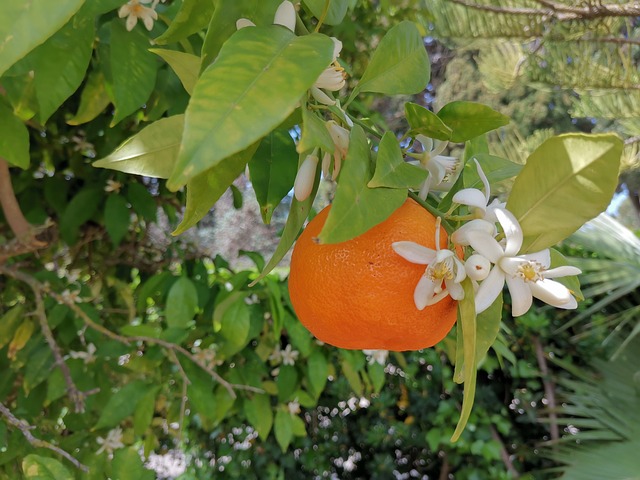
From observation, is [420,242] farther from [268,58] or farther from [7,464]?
[7,464]

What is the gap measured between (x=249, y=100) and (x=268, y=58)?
0.03m

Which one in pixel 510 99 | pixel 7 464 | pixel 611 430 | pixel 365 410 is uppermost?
pixel 7 464

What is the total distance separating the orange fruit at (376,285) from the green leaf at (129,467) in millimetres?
291

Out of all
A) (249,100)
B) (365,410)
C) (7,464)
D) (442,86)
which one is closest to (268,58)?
(249,100)

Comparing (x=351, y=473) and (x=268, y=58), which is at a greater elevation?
(x=268, y=58)

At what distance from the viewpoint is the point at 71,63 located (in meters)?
0.39

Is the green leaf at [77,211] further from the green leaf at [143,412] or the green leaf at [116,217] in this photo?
the green leaf at [143,412]

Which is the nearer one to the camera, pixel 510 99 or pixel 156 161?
pixel 156 161

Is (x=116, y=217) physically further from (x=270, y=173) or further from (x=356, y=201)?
(x=356, y=201)

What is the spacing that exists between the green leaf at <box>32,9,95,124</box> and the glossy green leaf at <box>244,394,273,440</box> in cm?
62

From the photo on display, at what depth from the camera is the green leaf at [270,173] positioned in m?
0.31

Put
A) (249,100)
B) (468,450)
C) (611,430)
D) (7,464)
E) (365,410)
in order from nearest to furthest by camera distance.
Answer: (249,100) → (7,464) → (611,430) → (468,450) → (365,410)

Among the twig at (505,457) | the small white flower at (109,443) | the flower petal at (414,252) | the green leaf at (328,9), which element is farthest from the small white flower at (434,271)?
the twig at (505,457)

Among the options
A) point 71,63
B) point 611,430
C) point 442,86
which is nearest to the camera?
point 71,63
